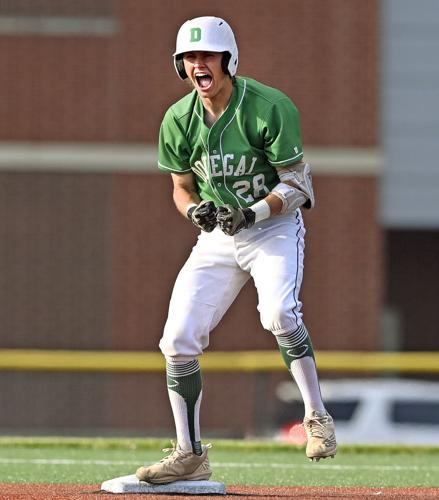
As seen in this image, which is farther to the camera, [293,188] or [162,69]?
[162,69]

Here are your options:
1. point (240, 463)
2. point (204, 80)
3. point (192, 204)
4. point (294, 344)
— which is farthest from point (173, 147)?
point (240, 463)

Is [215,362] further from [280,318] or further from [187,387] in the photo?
[280,318]

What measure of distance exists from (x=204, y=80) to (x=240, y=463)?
3.17 metres

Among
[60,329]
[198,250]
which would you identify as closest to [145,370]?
[60,329]

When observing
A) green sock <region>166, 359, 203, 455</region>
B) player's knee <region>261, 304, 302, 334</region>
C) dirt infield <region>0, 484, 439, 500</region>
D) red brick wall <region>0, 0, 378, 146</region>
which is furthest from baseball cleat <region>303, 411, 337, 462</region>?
red brick wall <region>0, 0, 378, 146</region>

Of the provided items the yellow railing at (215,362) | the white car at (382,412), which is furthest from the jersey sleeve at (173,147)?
the white car at (382,412)

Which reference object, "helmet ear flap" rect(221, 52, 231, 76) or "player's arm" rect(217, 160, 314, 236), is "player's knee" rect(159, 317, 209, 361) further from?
"helmet ear flap" rect(221, 52, 231, 76)

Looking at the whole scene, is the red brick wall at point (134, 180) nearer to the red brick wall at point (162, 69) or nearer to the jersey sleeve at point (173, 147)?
the red brick wall at point (162, 69)

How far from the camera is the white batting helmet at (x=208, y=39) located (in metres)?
6.96

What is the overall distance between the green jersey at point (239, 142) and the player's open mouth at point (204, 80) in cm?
16

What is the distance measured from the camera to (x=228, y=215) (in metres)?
6.91

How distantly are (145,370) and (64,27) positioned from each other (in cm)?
691

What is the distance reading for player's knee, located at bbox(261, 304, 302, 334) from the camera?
6.95 metres

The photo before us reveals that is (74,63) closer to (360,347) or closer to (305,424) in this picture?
(360,347)
